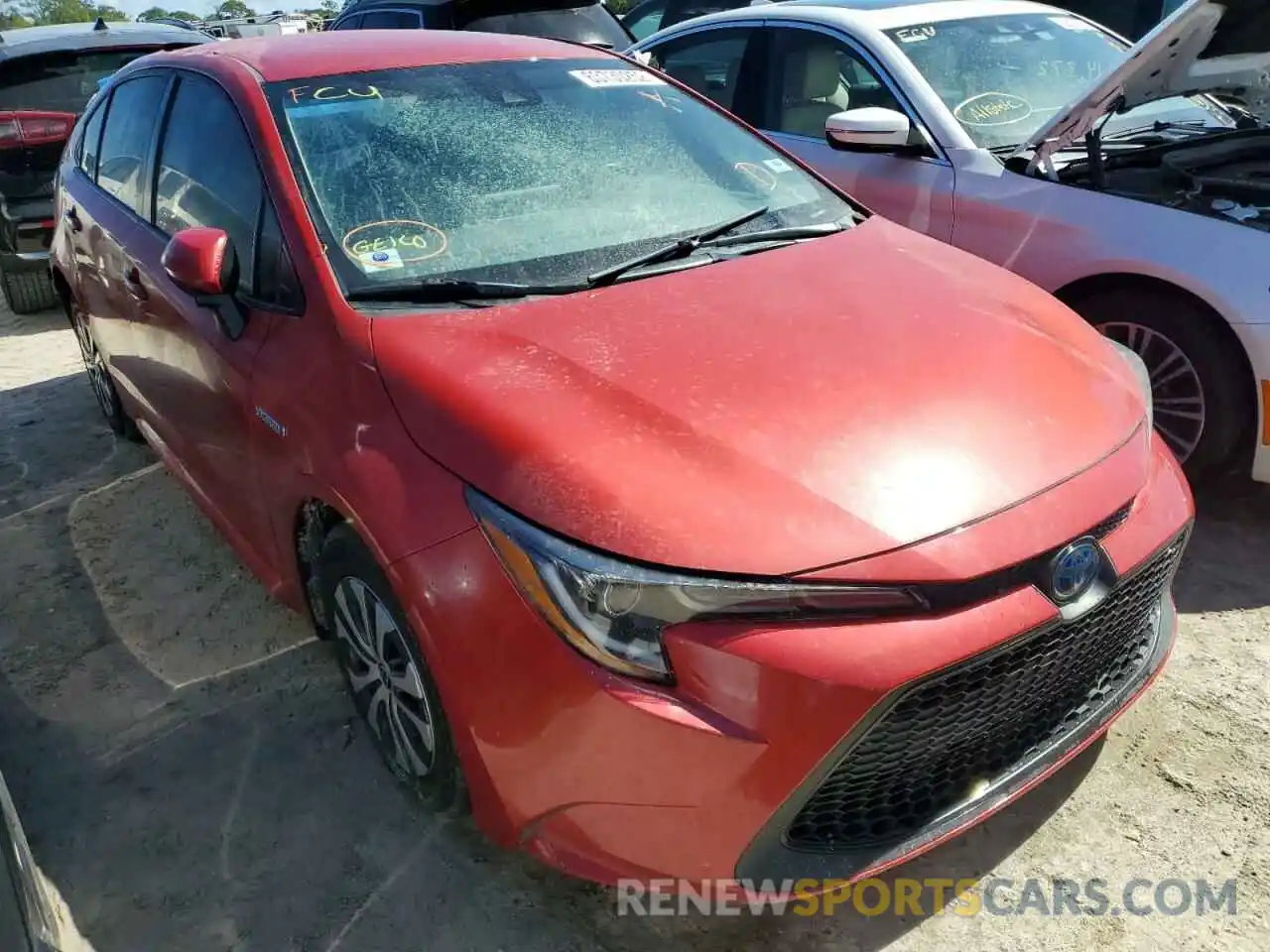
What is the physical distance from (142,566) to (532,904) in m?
2.08

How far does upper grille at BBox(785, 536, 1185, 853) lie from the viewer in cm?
171

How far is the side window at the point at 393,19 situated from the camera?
6890 mm

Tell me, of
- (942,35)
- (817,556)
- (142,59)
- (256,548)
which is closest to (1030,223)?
(942,35)

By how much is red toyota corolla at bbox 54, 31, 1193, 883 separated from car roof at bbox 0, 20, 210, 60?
4.07 metres

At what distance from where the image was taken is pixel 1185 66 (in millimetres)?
3479

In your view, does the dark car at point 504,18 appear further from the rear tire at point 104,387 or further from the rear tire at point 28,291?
the rear tire at point 104,387

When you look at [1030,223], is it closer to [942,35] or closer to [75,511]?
[942,35]

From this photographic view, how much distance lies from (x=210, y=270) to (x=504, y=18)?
199 inches

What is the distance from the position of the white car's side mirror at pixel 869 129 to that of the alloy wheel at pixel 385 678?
2.49 meters

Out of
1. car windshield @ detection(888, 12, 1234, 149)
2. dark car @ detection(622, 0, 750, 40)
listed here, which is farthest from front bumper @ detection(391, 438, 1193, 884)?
dark car @ detection(622, 0, 750, 40)

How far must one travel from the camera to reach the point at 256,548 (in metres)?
2.76

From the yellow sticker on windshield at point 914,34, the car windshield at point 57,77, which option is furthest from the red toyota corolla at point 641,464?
the car windshield at point 57,77

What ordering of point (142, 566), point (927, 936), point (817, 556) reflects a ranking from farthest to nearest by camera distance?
point (142, 566) < point (927, 936) < point (817, 556)

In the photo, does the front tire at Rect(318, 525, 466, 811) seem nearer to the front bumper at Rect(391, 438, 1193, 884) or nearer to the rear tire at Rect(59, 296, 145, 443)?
the front bumper at Rect(391, 438, 1193, 884)
